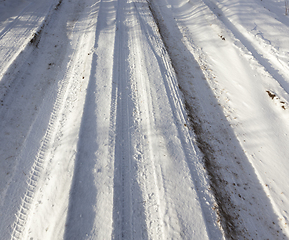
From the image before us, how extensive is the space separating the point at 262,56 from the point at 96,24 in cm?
668

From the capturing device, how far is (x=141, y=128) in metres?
3.98

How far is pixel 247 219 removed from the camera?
3025mm

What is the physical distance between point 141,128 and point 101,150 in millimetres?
1083

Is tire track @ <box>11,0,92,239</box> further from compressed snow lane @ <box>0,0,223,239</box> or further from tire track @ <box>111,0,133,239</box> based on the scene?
tire track @ <box>111,0,133,239</box>

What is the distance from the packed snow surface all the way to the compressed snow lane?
0.9 inches

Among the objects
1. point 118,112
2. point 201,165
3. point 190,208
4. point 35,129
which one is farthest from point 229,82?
point 35,129

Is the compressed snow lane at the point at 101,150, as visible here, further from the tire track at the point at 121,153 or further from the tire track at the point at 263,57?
the tire track at the point at 263,57

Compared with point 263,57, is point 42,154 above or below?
below

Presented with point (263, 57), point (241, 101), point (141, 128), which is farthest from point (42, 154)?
point (263, 57)

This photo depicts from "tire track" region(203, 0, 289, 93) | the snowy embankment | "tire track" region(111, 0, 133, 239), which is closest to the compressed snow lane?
"tire track" region(111, 0, 133, 239)

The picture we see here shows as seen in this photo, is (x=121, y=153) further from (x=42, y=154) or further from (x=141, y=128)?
(x=42, y=154)

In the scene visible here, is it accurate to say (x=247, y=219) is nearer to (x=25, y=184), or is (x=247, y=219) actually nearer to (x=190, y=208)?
(x=190, y=208)

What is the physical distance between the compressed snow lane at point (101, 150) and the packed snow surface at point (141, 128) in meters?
0.02

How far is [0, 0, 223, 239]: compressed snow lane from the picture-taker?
2736mm
